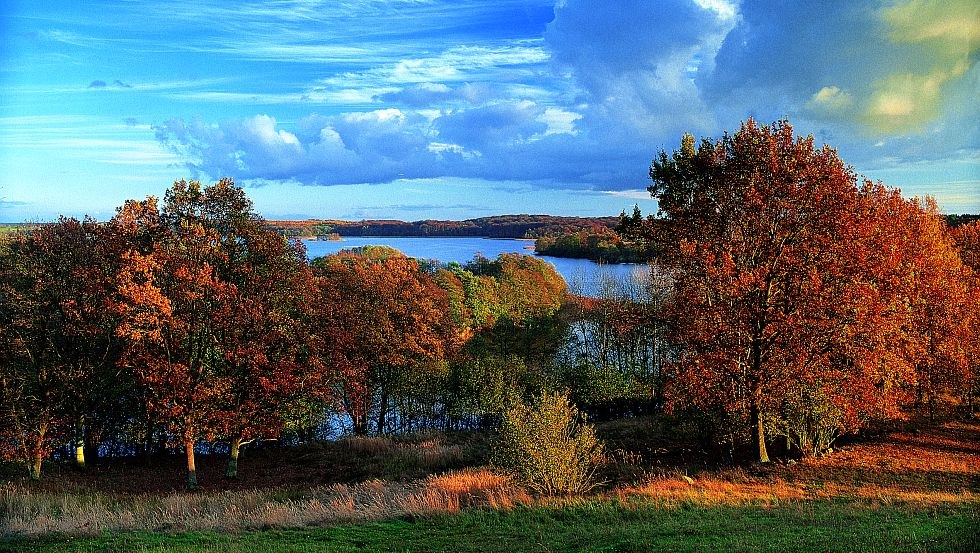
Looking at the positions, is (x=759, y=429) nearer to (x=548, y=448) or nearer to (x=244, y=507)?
(x=548, y=448)

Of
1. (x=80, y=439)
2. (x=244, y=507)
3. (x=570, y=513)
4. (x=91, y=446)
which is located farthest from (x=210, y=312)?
(x=570, y=513)

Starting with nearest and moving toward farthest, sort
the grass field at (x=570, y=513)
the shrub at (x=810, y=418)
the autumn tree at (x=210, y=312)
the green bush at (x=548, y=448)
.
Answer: the grass field at (x=570, y=513) < the green bush at (x=548, y=448) < the shrub at (x=810, y=418) < the autumn tree at (x=210, y=312)

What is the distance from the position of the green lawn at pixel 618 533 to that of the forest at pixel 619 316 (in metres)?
3.57

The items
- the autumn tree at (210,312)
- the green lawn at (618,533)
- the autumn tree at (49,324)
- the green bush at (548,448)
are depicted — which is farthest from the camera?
the autumn tree at (49,324)

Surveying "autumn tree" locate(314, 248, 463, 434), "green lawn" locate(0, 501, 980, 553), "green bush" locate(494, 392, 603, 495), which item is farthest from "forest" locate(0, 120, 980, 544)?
"green lawn" locate(0, 501, 980, 553)

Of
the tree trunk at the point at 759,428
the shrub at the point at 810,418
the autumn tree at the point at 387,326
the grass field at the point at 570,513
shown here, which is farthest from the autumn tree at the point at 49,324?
the shrub at the point at 810,418

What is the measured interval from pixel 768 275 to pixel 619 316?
31.1 ft

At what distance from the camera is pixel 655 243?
26.0 metres

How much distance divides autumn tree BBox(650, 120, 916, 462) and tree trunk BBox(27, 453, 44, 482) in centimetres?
3022

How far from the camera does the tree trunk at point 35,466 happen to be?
1106 inches

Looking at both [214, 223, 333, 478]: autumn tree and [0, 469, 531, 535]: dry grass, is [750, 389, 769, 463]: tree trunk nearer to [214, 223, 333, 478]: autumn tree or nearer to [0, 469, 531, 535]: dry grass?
[0, 469, 531, 535]: dry grass

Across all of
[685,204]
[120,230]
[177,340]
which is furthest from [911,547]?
[120,230]

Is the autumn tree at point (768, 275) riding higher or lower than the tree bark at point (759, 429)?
higher

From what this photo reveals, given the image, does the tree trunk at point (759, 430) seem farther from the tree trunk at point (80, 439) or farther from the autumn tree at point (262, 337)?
the tree trunk at point (80, 439)
